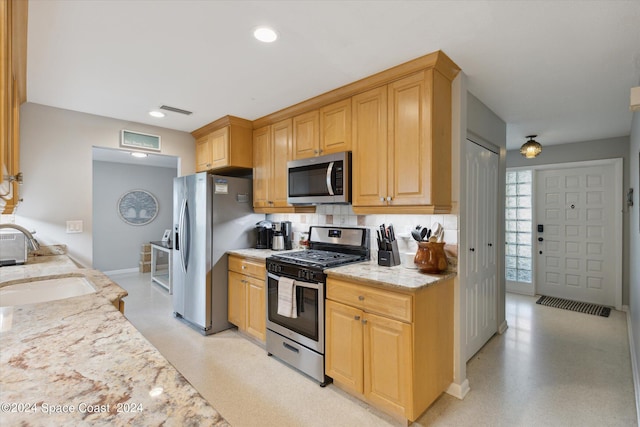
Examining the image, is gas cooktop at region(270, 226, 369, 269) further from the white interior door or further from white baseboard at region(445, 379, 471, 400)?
white baseboard at region(445, 379, 471, 400)

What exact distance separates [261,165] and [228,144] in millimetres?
440

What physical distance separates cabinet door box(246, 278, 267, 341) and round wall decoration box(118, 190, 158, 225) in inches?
192

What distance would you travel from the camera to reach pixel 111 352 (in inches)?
36.3

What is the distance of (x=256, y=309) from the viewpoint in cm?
304

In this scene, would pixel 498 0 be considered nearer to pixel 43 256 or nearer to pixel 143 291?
pixel 43 256

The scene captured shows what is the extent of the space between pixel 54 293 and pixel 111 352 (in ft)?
4.66

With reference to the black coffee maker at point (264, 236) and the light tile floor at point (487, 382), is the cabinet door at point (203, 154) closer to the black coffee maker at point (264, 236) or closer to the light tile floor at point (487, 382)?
→ the black coffee maker at point (264, 236)

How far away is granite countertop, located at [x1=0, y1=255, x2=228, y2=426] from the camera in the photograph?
0.63 metres

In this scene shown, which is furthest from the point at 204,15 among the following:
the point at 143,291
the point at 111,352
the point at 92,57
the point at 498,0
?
the point at 143,291

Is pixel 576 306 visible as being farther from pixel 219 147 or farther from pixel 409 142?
pixel 219 147

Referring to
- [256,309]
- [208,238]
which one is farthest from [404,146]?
[208,238]

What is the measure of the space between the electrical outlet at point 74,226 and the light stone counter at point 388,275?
2746mm

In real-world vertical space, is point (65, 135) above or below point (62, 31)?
below

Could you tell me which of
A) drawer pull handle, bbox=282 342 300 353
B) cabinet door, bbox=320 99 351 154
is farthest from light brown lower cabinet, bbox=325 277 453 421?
cabinet door, bbox=320 99 351 154
